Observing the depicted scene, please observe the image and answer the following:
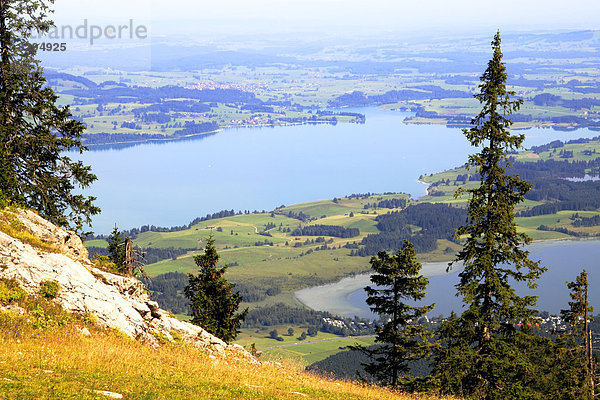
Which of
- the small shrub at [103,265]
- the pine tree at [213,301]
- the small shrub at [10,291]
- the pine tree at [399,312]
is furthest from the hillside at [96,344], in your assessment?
the pine tree at [213,301]

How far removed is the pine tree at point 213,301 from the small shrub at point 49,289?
14.4 meters

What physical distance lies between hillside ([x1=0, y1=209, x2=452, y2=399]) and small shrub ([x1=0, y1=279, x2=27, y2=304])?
0.09ft

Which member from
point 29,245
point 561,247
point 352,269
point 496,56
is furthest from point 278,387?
point 561,247

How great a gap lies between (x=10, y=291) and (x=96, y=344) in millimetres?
3299

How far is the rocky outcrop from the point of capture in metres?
20.3

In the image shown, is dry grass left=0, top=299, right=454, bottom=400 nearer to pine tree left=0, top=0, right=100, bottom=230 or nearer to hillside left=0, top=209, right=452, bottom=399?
hillside left=0, top=209, right=452, bottom=399

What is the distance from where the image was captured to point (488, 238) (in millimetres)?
25516

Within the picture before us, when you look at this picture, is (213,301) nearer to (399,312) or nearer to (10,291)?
(399,312)

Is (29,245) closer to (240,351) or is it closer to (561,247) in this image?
(240,351)

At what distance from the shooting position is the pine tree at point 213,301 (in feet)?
114

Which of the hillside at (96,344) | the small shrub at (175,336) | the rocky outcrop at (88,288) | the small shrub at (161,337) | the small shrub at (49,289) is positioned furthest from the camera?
the small shrub at (175,336)

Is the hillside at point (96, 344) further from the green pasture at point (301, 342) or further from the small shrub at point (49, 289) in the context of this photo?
the green pasture at point (301, 342)

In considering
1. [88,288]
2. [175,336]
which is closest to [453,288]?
[175,336]

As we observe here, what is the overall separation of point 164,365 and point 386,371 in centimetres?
1349
